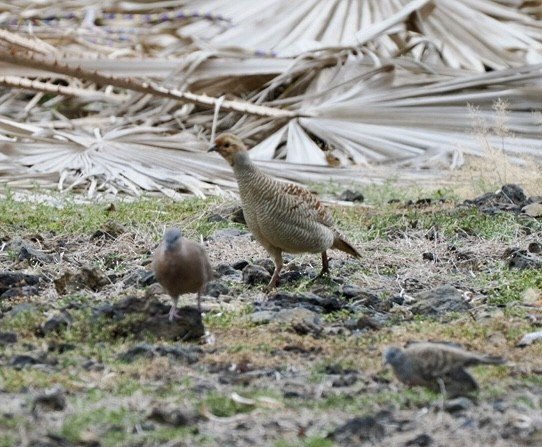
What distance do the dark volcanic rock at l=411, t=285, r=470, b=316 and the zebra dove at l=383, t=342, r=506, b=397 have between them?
1.89 metres

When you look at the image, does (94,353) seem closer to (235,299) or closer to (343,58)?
(235,299)

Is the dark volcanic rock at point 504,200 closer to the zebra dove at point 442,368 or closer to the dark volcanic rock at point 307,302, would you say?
the dark volcanic rock at point 307,302

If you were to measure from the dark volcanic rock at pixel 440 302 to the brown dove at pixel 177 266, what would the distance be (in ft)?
4.61

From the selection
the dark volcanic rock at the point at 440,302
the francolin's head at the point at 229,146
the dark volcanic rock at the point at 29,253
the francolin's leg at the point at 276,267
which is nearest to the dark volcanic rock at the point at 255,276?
the francolin's leg at the point at 276,267

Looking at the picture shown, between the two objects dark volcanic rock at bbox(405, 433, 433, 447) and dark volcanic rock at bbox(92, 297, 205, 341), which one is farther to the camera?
dark volcanic rock at bbox(92, 297, 205, 341)

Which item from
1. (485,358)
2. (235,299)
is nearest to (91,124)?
(235,299)

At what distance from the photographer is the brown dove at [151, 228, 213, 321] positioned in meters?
6.68

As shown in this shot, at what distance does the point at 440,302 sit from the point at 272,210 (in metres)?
1.16

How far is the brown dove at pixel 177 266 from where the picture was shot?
263 inches

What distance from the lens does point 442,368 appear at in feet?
18.0

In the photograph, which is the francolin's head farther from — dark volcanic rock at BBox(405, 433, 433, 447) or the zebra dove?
dark volcanic rock at BBox(405, 433, 433, 447)

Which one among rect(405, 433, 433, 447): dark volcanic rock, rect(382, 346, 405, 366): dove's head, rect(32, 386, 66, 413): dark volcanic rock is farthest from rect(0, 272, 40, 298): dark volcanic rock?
rect(405, 433, 433, 447): dark volcanic rock

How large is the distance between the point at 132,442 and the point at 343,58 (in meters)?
11.0

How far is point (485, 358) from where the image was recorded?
5516mm
